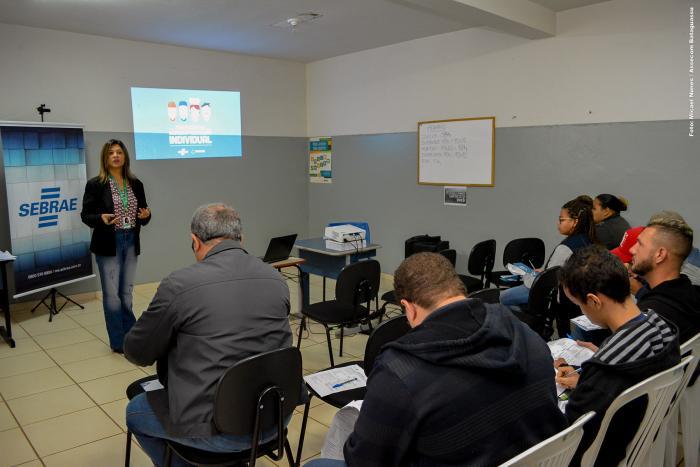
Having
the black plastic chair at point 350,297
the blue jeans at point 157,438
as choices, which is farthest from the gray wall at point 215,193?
the blue jeans at point 157,438

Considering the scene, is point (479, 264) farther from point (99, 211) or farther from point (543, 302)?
point (99, 211)

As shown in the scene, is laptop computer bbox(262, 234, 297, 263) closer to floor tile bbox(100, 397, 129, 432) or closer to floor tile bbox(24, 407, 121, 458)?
floor tile bbox(100, 397, 129, 432)

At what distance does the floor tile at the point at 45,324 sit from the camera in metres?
4.60

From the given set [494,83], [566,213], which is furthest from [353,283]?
[494,83]

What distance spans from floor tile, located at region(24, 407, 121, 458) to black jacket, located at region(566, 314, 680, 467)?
2.49 meters

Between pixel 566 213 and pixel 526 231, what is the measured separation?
1441 mm

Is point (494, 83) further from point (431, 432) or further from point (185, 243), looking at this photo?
point (431, 432)

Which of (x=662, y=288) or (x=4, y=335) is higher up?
(x=662, y=288)

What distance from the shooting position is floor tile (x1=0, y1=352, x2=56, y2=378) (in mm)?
3748

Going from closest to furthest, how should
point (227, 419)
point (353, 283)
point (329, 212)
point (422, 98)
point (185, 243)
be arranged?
point (227, 419), point (353, 283), point (422, 98), point (185, 243), point (329, 212)

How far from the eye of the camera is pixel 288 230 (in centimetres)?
738

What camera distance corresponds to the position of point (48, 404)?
3.25m

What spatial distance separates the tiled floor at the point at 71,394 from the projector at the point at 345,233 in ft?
2.78

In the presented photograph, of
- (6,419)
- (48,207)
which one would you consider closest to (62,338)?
(48,207)
